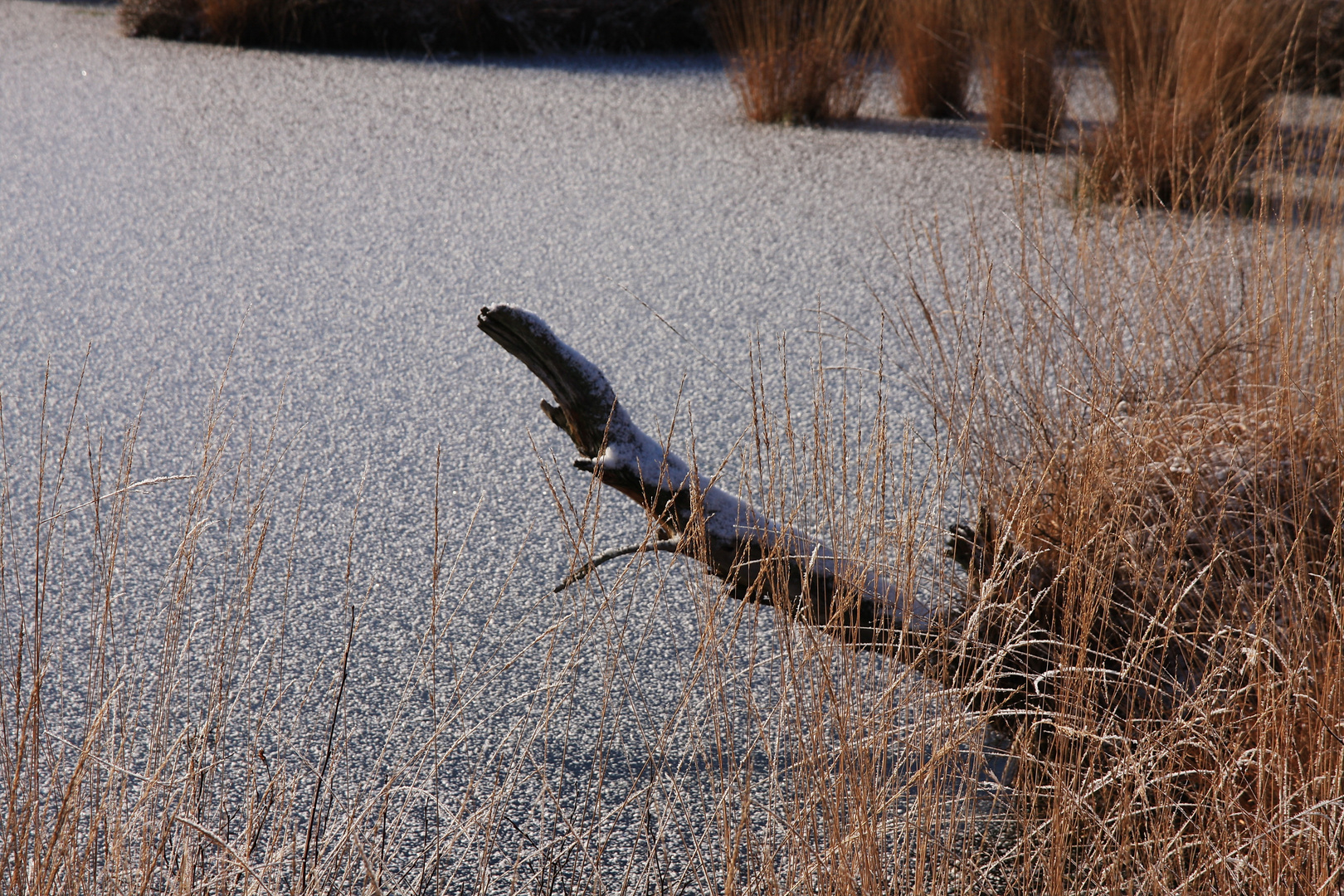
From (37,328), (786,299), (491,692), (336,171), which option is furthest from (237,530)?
(336,171)

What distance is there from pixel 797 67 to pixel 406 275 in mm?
1437

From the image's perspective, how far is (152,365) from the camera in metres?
1.82

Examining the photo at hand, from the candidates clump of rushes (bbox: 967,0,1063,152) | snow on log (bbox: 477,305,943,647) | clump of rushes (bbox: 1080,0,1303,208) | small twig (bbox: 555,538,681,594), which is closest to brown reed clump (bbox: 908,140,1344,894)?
snow on log (bbox: 477,305,943,647)

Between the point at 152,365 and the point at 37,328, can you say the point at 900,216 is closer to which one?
the point at 152,365

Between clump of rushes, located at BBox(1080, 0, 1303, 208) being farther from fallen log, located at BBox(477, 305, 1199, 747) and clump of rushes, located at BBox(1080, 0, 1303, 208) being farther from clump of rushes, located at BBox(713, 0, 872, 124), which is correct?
fallen log, located at BBox(477, 305, 1199, 747)

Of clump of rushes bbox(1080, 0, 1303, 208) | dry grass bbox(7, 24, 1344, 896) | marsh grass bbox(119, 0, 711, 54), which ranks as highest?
marsh grass bbox(119, 0, 711, 54)

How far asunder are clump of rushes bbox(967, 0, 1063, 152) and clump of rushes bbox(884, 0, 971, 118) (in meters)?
0.15

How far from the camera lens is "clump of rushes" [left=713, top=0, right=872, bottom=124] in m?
3.08

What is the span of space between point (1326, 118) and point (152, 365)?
301cm

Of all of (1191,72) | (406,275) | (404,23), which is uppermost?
(404,23)

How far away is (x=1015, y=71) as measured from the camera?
2775 millimetres

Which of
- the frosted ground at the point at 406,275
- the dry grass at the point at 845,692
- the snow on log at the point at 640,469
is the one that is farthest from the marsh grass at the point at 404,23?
the snow on log at the point at 640,469

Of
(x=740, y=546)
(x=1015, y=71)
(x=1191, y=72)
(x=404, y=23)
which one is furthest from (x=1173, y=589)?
(x=404, y=23)

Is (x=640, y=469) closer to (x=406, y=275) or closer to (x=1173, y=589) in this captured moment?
(x=1173, y=589)
